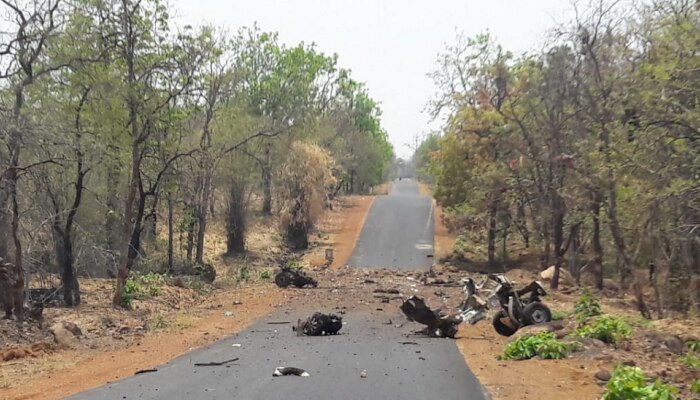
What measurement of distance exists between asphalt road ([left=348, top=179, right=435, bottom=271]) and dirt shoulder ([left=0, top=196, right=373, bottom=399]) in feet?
39.0

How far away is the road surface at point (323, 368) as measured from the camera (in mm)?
9758

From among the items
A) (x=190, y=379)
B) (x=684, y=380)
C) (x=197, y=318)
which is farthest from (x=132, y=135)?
(x=684, y=380)

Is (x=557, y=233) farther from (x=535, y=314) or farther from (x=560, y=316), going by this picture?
(x=535, y=314)

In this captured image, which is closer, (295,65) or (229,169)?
(229,169)

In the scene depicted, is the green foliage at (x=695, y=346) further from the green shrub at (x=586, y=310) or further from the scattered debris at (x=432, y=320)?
the scattered debris at (x=432, y=320)

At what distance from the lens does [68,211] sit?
21.5 metres

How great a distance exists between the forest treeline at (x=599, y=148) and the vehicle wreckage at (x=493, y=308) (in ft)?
10.5

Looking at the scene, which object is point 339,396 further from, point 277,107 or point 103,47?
point 277,107

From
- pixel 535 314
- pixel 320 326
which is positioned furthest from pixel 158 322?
pixel 535 314

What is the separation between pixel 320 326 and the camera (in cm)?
1691

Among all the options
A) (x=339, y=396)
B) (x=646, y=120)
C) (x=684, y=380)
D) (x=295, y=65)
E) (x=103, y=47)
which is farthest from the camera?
(x=295, y=65)

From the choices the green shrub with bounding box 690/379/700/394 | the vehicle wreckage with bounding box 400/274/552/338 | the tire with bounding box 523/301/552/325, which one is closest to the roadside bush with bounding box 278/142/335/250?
the vehicle wreckage with bounding box 400/274/552/338

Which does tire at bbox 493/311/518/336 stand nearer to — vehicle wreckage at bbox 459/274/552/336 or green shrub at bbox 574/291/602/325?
vehicle wreckage at bbox 459/274/552/336

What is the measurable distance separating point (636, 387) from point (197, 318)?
15.4 meters
